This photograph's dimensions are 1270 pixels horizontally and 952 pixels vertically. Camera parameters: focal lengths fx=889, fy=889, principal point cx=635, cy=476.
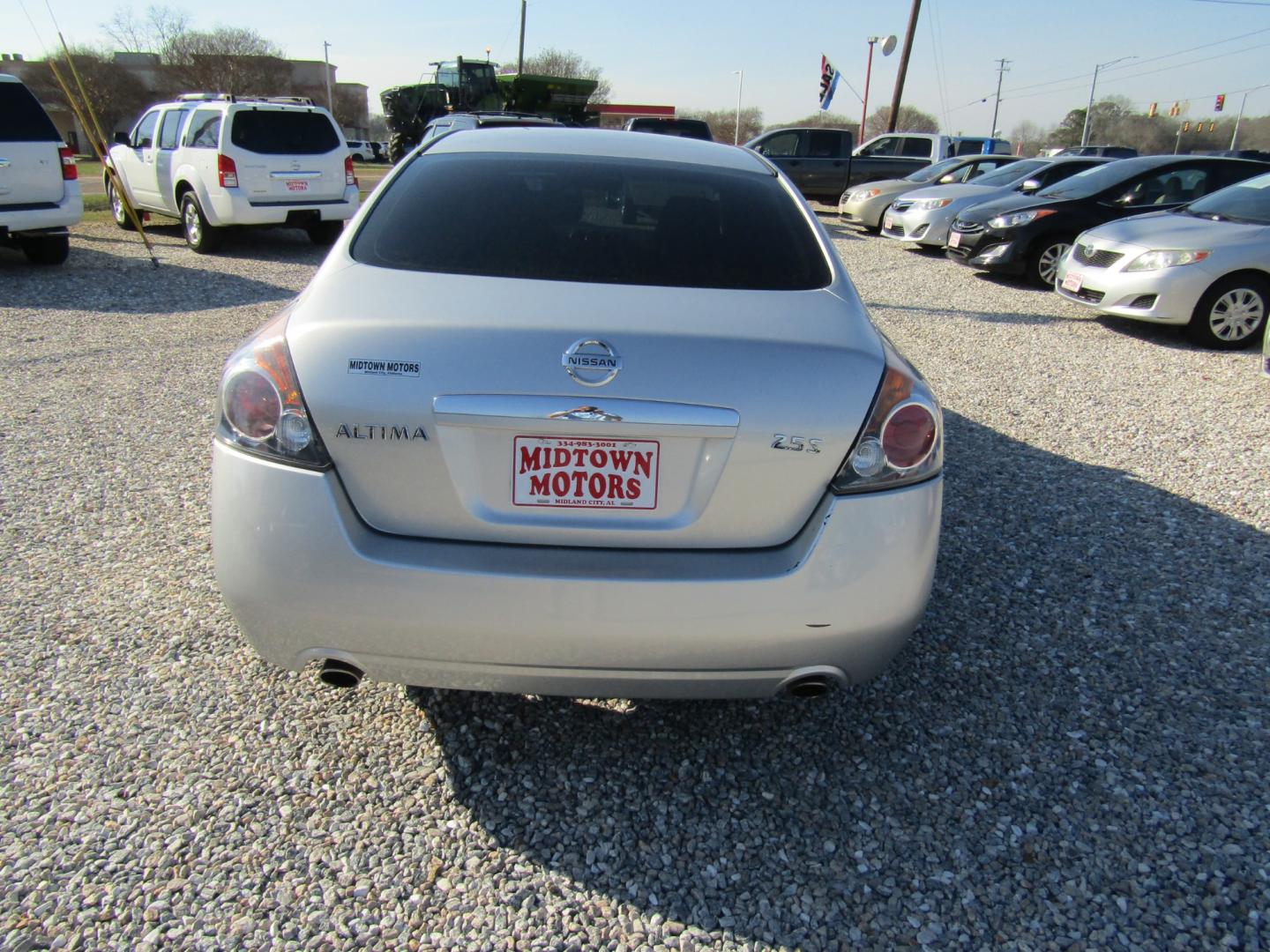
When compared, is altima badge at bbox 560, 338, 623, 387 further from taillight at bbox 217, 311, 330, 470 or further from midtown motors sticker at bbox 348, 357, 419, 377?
taillight at bbox 217, 311, 330, 470

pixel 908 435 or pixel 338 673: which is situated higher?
pixel 908 435

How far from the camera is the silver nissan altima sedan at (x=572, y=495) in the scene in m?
1.94

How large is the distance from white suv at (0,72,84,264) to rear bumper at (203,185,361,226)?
163cm

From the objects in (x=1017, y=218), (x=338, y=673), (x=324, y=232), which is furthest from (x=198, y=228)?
(x=338, y=673)

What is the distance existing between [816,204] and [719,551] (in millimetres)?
21772

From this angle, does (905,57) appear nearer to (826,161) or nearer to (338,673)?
(826,161)

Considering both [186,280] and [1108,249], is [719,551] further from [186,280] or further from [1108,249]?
[186,280]

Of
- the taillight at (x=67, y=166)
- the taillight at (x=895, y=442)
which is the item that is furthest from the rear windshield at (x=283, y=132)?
the taillight at (x=895, y=442)

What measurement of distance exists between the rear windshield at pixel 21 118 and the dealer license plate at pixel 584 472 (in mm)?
10134

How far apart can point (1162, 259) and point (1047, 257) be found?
3164 millimetres

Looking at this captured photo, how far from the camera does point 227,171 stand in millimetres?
10977

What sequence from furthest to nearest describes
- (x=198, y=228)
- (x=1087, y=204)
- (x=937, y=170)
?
(x=937, y=170), (x=198, y=228), (x=1087, y=204)

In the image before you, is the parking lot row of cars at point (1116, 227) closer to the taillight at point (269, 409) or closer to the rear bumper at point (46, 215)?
the taillight at point (269, 409)

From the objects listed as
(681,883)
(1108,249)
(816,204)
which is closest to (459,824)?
(681,883)
